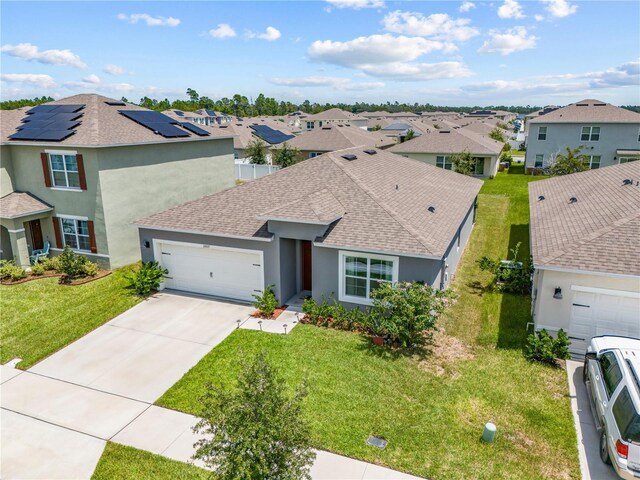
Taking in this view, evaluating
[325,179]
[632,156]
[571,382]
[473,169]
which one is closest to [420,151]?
[473,169]

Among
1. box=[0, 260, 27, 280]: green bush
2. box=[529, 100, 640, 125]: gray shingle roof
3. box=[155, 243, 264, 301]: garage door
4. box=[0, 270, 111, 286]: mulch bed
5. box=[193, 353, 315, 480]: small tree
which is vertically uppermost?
box=[529, 100, 640, 125]: gray shingle roof

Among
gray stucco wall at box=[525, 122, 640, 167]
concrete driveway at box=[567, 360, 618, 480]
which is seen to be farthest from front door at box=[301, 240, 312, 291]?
Answer: gray stucco wall at box=[525, 122, 640, 167]

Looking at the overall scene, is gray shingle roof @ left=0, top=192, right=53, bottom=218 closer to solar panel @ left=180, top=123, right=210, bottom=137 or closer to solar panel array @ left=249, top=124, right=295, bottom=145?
solar panel @ left=180, top=123, right=210, bottom=137

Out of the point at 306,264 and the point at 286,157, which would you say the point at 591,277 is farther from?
the point at 286,157

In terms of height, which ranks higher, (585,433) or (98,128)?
(98,128)

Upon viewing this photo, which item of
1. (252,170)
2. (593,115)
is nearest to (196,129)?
(252,170)

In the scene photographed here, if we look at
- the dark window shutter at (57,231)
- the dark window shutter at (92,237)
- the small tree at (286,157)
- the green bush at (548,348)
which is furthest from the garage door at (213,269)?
the small tree at (286,157)

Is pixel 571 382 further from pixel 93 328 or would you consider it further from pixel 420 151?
pixel 420 151

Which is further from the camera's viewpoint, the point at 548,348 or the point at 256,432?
the point at 548,348
